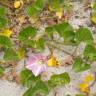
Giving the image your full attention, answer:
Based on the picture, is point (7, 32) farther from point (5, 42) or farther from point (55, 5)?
point (55, 5)

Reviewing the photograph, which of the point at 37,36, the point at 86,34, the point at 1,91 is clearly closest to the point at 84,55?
the point at 86,34

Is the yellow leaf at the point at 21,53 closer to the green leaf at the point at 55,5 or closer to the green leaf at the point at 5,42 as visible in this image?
the green leaf at the point at 5,42

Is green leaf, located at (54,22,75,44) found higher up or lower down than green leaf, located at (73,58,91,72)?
higher up

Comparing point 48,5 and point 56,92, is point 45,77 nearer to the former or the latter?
point 56,92

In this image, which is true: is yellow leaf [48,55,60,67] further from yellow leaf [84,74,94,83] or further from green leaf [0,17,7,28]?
green leaf [0,17,7,28]

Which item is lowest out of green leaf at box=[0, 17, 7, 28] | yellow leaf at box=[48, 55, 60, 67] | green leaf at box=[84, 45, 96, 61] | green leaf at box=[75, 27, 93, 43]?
yellow leaf at box=[48, 55, 60, 67]

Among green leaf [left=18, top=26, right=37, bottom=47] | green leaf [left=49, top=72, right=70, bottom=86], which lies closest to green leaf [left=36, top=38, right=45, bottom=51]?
green leaf [left=18, top=26, right=37, bottom=47]
